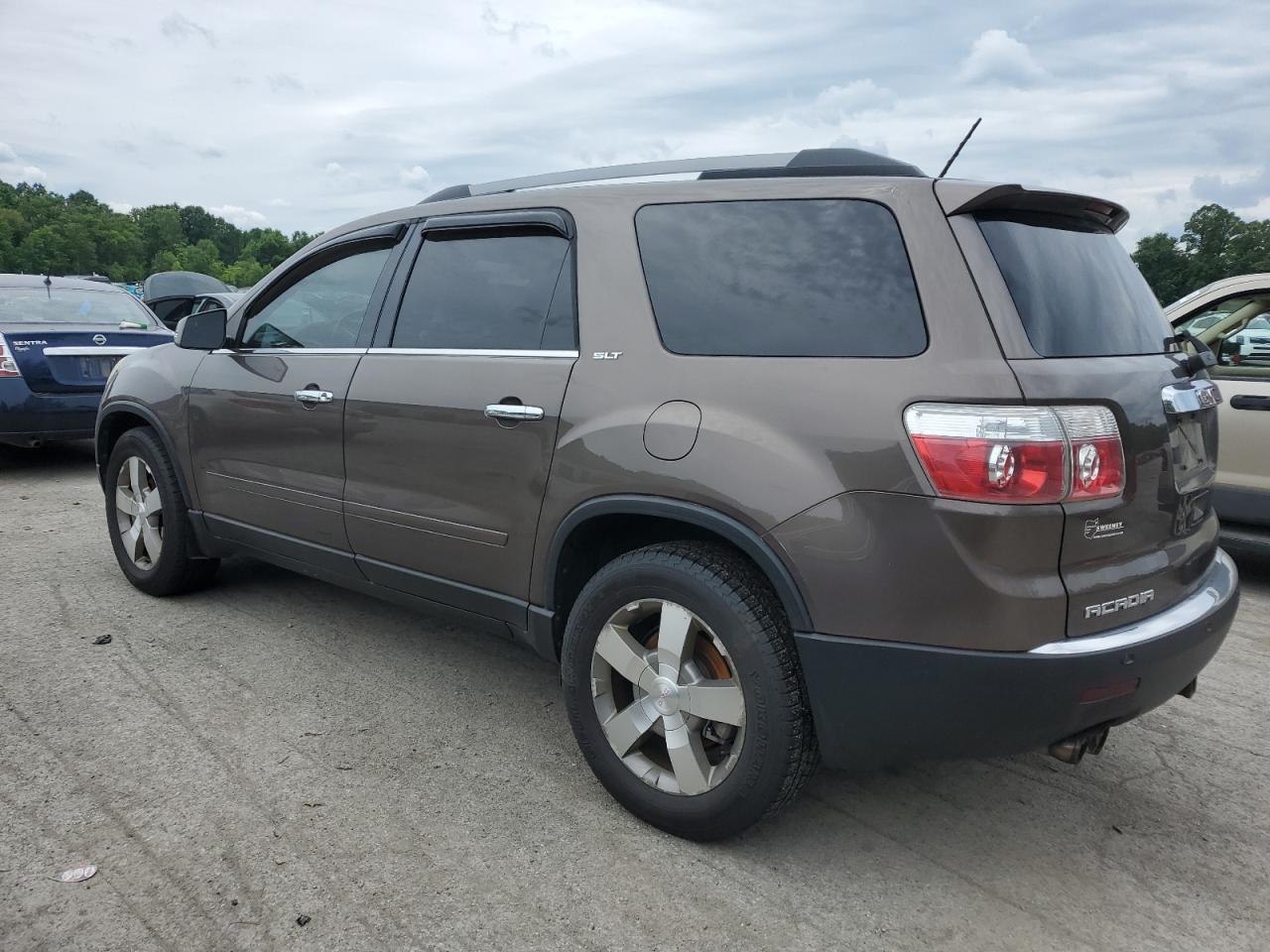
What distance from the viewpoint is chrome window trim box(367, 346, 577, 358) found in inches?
116

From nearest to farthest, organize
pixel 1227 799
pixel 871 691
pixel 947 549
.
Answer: pixel 947 549, pixel 871 691, pixel 1227 799

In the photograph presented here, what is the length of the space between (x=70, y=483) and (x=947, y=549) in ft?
24.4

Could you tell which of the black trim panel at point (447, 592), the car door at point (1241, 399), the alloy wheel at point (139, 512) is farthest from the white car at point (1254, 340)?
the alloy wheel at point (139, 512)

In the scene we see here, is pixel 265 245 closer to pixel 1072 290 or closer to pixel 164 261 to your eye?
pixel 164 261

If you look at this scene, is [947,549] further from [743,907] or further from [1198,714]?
[1198,714]

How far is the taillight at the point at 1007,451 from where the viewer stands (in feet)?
6.97

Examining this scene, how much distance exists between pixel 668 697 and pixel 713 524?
51 cm

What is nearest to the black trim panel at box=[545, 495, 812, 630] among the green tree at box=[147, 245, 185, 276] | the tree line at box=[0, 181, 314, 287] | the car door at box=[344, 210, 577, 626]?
the car door at box=[344, 210, 577, 626]

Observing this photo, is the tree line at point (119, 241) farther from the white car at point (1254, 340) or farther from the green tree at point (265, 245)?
the white car at point (1254, 340)

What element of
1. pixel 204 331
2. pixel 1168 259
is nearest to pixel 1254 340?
pixel 204 331

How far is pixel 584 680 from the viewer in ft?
9.16

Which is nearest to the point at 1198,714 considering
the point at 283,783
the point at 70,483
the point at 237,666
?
the point at 283,783

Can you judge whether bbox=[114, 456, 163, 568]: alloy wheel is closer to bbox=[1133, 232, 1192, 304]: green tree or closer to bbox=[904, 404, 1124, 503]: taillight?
bbox=[904, 404, 1124, 503]: taillight

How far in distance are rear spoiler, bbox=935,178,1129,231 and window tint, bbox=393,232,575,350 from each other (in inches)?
44.6
